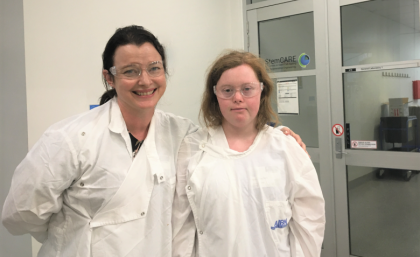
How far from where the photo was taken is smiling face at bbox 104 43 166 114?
116 cm

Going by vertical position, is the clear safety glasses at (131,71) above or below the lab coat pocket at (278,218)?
above

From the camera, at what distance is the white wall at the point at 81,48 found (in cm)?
163

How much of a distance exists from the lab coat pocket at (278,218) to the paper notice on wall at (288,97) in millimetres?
1900

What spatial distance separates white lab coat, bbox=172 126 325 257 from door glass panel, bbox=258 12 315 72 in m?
1.81

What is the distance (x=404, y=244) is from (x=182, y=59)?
2459 millimetres

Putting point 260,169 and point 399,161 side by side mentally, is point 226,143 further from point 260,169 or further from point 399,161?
point 399,161

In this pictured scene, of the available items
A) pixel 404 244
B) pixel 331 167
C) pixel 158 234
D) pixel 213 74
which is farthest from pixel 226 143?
pixel 404 244

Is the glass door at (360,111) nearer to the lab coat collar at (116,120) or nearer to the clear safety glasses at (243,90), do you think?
the clear safety glasses at (243,90)

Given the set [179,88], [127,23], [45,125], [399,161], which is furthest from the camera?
[179,88]

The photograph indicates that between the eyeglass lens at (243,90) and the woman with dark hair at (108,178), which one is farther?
the eyeglass lens at (243,90)

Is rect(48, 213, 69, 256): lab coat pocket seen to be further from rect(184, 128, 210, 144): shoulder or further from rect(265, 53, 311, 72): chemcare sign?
rect(265, 53, 311, 72): chemcare sign

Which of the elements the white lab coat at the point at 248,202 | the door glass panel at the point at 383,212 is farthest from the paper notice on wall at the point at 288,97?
the white lab coat at the point at 248,202

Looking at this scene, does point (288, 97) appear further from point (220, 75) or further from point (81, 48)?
point (81, 48)

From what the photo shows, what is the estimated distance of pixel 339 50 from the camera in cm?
273
